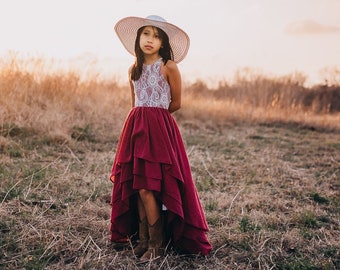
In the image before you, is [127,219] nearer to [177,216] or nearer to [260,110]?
[177,216]

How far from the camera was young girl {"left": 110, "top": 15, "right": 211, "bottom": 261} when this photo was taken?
2.58 metres

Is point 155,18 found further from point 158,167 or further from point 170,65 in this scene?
point 158,167

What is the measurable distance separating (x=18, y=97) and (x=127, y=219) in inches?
198

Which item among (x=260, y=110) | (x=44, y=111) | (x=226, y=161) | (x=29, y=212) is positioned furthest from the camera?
(x=260, y=110)

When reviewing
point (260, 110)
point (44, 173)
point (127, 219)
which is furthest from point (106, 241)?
point (260, 110)

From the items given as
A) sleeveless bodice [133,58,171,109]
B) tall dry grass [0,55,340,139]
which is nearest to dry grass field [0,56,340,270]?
tall dry grass [0,55,340,139]

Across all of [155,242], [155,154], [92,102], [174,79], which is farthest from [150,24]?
[92,102]

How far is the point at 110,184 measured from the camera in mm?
4492

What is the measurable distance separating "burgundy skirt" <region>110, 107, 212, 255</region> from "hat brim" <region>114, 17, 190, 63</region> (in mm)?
403

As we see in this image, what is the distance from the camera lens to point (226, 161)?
616 cm

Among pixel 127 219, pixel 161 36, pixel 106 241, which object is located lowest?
pixel 106 241

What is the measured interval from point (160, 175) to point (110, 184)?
202 centimetres

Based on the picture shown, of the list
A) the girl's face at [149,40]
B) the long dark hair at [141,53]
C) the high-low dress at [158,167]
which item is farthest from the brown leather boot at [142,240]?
the girl's face at [149,40]

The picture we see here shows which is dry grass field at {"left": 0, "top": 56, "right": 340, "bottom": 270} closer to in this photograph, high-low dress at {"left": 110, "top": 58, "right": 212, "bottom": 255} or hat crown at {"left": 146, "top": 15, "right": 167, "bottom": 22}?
high-low dress at {"left": 110, "top": 58, "right": 212, "bottom": 255}
